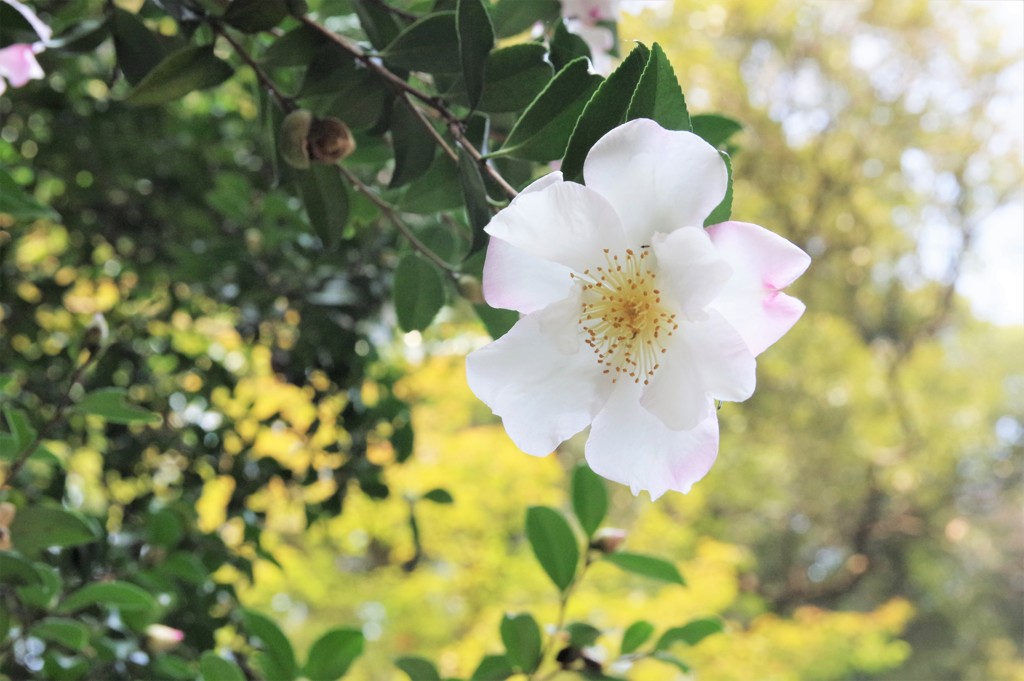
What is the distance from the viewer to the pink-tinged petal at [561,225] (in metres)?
0.28

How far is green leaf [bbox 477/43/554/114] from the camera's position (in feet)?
1.31

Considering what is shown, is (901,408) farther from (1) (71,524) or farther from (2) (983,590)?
(1) (71,524)

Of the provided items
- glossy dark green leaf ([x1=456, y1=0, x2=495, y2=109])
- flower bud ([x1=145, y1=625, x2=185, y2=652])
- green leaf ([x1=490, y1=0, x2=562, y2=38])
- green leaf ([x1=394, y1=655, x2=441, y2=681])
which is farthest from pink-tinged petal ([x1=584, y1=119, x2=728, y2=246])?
flower bud ([x1=145, y1=625, x2=185, y2=652])

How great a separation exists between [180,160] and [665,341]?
0.69 metres

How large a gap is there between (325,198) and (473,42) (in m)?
0.13

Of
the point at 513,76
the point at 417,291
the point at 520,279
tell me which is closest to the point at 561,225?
the point at 520,279

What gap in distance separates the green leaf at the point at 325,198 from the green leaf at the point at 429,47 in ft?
0.25

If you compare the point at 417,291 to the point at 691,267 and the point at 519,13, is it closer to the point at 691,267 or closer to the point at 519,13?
the point at 519,13

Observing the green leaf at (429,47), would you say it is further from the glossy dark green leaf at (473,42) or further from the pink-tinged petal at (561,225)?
the pink-tinged petal at (561,225)

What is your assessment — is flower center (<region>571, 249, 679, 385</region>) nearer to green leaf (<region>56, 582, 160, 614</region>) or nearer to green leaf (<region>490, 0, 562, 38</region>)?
green leaf (<region>490, 0, 562, 38</region>)

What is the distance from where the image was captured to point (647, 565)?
1.81 ft

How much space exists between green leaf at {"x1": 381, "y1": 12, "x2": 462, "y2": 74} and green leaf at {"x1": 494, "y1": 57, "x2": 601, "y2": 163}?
7 centimetres

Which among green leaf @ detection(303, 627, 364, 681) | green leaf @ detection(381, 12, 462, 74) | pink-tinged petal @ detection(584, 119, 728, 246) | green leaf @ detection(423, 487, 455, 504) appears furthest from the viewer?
green leaf @ detection(423, 487, 455, 504)

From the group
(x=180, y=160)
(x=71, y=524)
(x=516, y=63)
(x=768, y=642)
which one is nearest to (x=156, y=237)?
(x=180, y=160)
